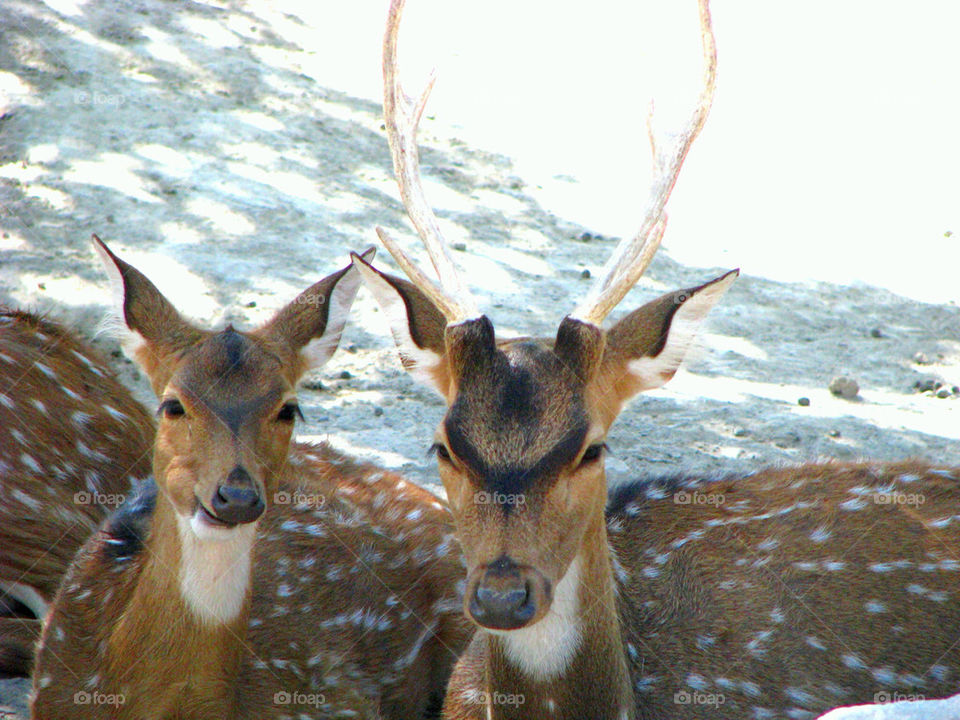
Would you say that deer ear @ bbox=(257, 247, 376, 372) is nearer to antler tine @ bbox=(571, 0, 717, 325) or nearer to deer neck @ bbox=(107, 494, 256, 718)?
deer neck @ bbox=(107, 494, 256, 718)

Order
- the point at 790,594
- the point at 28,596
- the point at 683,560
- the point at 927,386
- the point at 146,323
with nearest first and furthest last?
1. the point at 146,323
2. the point at 790,594
3. the point at 683,560
4. the point at 28,596
5. the point at 927,386

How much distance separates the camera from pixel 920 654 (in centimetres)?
388

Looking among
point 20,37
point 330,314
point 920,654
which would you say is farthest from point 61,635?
point 20,37

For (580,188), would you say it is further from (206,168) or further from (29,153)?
(29,153)

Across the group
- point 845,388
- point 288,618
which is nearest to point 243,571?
point 288,618

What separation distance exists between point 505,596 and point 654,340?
3.02ft

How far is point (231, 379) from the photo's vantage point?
361cm

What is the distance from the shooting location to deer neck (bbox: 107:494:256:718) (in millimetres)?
3516

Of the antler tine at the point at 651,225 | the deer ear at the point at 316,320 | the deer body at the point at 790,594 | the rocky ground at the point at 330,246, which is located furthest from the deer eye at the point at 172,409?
the rocky ground at the point at 330,246

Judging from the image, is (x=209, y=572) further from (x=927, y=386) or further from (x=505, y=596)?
(x=927, y=386)

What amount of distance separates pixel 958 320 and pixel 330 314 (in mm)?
4659

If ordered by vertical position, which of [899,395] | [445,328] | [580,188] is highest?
[445,328]

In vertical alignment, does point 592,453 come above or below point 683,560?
above

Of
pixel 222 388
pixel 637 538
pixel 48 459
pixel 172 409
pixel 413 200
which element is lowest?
pixel 48 459
